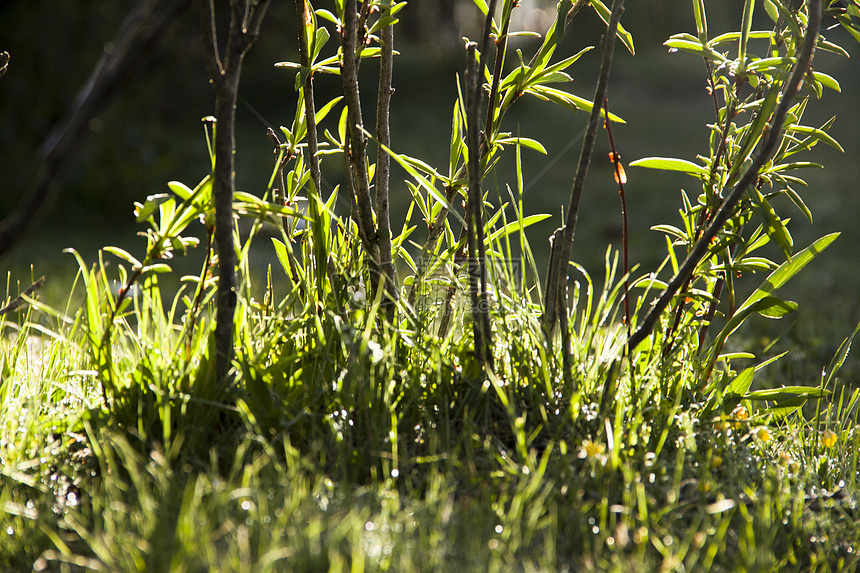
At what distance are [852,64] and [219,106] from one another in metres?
10.5

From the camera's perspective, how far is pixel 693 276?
4.78ft

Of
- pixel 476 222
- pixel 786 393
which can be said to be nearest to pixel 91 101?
pixel 476 222

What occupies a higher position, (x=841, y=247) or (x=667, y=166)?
(x=667, y=166)

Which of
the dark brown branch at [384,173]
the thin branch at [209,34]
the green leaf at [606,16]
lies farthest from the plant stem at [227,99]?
the green leaf at [606,16]

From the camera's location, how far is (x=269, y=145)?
6.91 m

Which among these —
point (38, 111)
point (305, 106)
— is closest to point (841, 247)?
point (305, 106)

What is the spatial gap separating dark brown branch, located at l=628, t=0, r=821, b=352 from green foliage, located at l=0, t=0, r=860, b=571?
0.03 m

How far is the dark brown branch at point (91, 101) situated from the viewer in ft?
3.04

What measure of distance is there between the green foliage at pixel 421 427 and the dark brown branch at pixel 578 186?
52 mm

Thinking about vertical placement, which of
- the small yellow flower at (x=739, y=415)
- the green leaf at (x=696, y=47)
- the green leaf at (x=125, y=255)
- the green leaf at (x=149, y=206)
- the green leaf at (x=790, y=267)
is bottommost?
the small yellow flower at (x=739, y=415)

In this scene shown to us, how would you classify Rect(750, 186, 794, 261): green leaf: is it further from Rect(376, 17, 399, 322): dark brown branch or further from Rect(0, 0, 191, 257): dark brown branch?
Rect(0, 0, 191, 257): dark brown branch

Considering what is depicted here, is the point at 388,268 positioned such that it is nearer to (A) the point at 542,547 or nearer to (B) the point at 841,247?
(A) the point at 542,547

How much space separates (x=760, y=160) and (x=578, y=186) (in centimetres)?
33

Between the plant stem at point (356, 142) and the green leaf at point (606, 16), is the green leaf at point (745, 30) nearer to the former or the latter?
the green leaf at point (606, 16)
